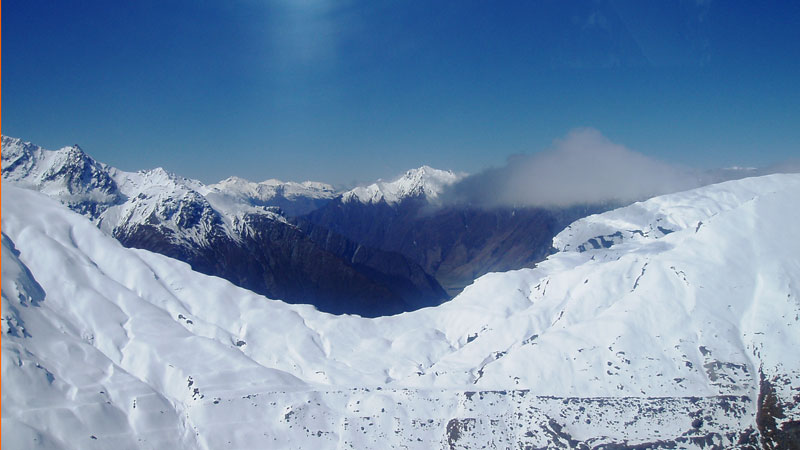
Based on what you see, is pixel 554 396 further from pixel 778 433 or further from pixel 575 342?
pixel 778 433

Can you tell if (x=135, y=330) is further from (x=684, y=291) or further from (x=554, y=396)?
(x=684, y=291)

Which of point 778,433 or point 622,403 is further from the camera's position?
point 622,403

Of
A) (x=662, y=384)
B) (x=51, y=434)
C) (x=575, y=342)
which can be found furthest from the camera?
(x=575, y=342)

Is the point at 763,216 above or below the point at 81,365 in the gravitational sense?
above

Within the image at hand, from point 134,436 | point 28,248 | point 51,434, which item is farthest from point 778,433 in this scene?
point 28,248

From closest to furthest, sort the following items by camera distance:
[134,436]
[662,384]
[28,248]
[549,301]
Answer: [134,436], [662,384], [28,248], [549,301]

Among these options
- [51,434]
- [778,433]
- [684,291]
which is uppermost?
[684,291]
